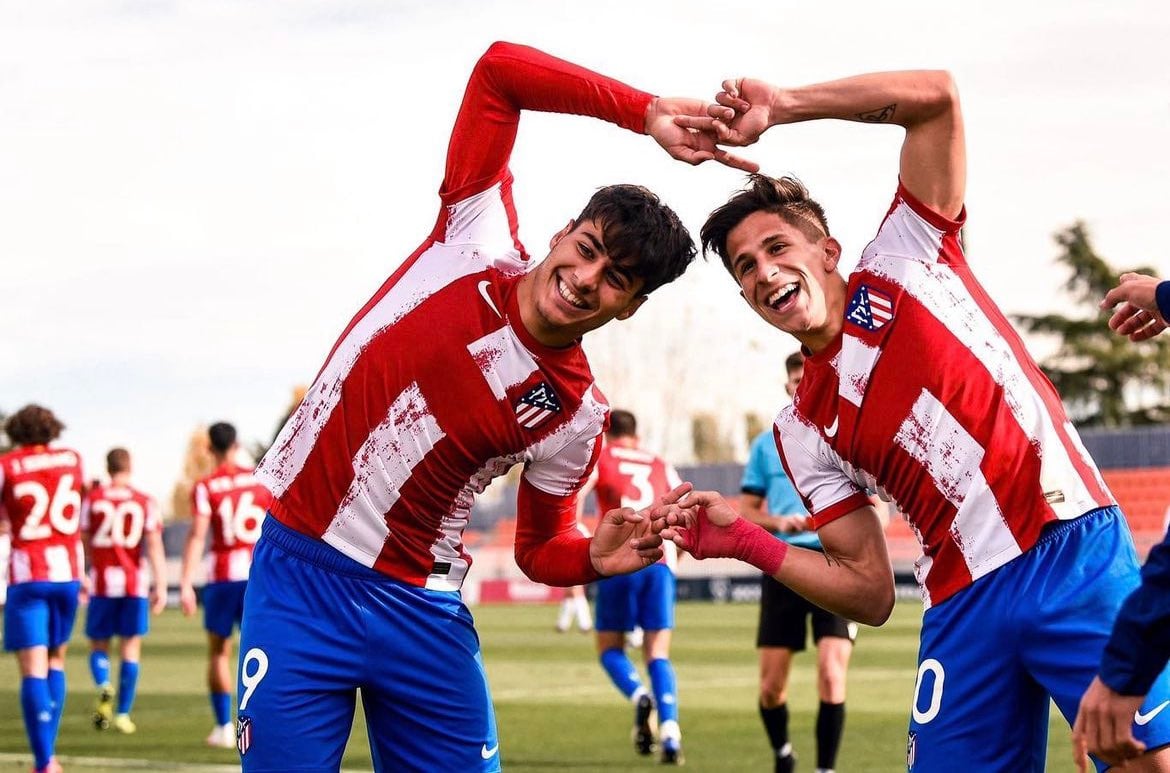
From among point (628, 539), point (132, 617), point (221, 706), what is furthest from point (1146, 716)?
point (132, 617)

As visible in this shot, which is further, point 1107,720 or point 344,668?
point 344,668

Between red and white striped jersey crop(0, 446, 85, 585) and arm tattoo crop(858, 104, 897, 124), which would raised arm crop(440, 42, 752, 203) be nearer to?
arm tattoo crop(858, 104, 897, 124)

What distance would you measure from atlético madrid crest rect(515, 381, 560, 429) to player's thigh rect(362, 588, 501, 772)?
2.03ft

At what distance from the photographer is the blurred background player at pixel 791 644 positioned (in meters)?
9.45

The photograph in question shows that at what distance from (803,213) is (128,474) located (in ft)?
36.1

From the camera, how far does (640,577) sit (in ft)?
39.3

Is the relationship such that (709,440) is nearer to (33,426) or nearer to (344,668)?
(33,426)

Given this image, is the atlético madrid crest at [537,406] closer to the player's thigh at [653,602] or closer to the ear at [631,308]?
the ear at [631,308]

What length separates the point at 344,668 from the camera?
478 centimetres

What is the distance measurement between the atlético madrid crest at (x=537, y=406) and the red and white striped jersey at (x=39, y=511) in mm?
7335

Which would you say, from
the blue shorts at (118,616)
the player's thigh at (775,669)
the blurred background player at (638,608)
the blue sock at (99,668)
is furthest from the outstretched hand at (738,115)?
the blue sock at (99,668)

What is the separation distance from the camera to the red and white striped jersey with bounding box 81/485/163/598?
14344 mm

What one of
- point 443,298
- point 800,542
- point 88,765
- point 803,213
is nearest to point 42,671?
point 88,765

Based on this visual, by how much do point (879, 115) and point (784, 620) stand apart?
19.1 feet
